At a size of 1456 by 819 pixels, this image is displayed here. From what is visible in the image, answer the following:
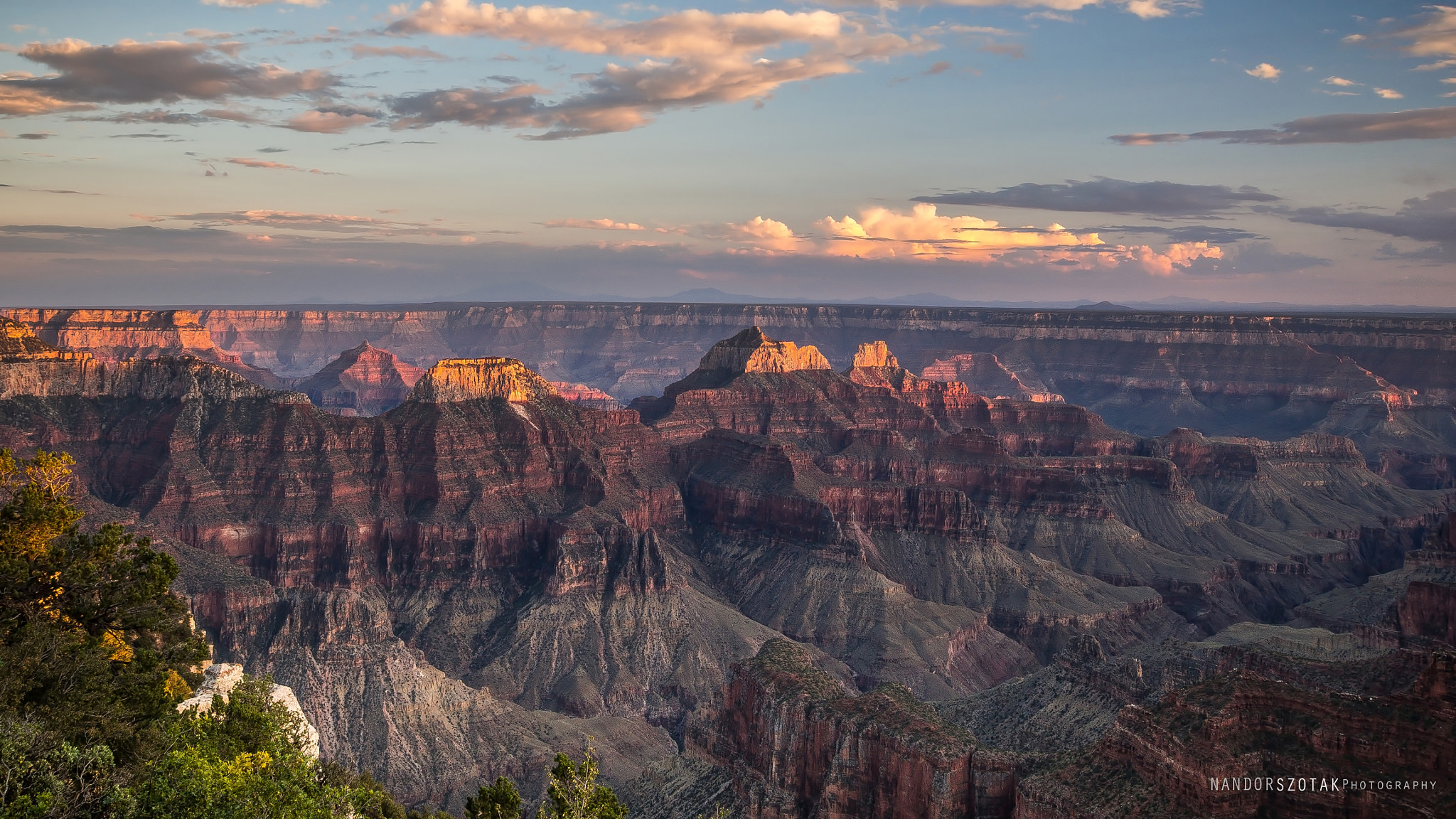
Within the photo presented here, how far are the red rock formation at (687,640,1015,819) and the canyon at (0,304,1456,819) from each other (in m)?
0.20

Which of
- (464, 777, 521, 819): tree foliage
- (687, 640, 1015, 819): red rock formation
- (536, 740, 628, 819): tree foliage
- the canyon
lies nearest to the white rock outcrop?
the canyon

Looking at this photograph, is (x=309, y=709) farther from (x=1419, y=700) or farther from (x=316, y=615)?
(x=1419, y=700)

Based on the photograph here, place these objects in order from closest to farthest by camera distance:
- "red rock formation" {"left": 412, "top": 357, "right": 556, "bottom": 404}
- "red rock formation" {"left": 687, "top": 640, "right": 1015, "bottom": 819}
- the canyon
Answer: "red rock formation" {"left": 687, "top": 640, "right": 1015, "bottom": 819}
the canyon
"red rock formation" {"left": 412, "top": 357, "right": 556, "bottom": 404}

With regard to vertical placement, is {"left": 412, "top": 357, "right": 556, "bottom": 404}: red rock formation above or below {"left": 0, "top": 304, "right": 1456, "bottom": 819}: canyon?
above

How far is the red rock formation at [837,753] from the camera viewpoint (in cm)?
5591

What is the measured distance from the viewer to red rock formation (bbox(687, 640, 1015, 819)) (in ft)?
183

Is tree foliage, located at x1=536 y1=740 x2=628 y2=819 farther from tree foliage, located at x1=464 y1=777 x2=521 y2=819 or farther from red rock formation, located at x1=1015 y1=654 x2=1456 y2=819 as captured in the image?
red rock formation, located at x1=1015 y1=654 x2=1456 y2=819

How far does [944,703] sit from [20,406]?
11303cm

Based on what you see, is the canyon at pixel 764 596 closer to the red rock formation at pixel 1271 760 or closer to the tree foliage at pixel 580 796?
the red rock formation at pixel 1271 760

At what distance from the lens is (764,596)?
145 m

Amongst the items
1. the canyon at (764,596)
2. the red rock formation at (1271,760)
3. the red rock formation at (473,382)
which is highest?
the red rock formation at (473,382)

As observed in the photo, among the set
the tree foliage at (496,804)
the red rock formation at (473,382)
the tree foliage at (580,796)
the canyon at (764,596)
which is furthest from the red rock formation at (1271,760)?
the red rock formation at (473,382)

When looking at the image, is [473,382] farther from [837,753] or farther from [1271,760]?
[1271,760]

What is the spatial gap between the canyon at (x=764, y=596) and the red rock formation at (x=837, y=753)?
0.20 metres
